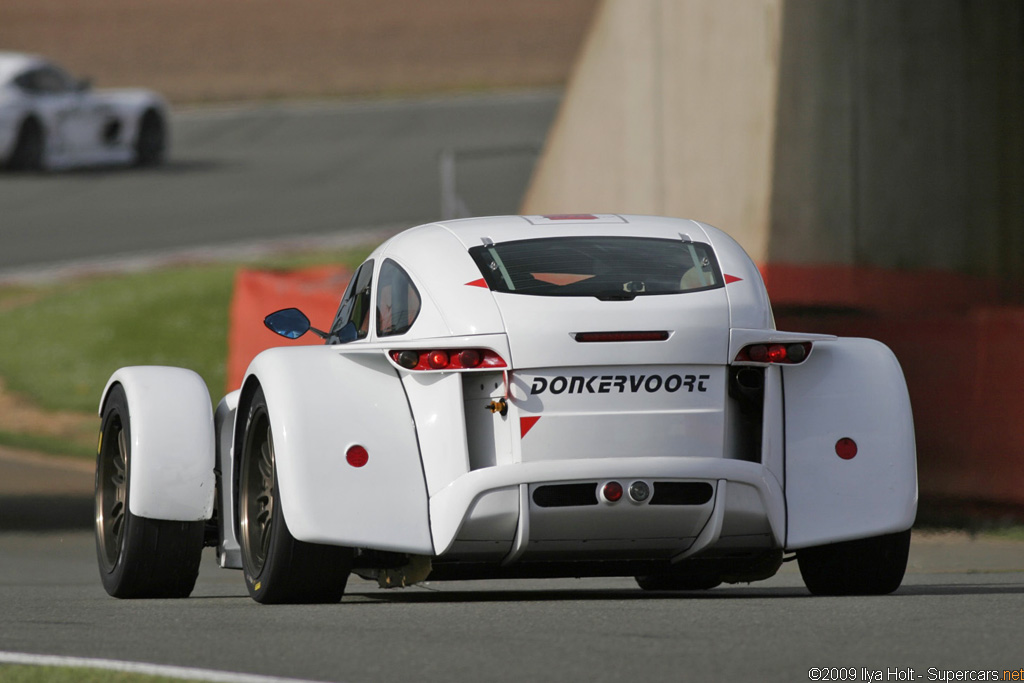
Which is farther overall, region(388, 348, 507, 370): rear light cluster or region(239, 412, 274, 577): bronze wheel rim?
region(239, 412, 274, 577): bronze wheel rim

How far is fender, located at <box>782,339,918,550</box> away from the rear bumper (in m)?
0.13

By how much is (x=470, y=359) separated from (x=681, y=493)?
89 cm

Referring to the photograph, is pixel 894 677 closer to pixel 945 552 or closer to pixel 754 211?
pixel 945 552

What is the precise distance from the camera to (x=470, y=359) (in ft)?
22.8

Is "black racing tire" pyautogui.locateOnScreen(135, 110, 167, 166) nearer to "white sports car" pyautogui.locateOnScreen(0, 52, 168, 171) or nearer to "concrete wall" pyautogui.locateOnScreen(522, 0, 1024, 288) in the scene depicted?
"white sports car" pyautogui.locateOnScreen(0, 52, 168, 171)

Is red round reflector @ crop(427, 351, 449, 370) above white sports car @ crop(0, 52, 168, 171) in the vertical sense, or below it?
above

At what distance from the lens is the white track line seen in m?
5.34

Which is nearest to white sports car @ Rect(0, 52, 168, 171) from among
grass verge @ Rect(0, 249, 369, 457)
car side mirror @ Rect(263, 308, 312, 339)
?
grass verge @ Rect(0, 249, 369, 457)

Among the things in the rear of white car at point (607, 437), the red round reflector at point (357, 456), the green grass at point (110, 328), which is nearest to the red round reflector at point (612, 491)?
the rear of white car at point (607, 437)

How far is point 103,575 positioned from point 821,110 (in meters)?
8.66

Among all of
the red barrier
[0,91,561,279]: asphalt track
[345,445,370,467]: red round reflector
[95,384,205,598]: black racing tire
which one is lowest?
[0,91,561,279]: asphalt track

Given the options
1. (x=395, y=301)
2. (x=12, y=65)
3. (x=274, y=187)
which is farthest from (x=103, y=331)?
(x=395, y=301)

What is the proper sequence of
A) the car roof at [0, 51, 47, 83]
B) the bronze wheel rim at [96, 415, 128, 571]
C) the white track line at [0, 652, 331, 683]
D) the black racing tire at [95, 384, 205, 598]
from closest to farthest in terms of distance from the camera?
the white track line at [0, 652, 331, 683], the black racing tire at [95, 384, 205, 598], the bronze wheel rim at [96, 415, 128, 571], the car roof at [0, 51, 47, 83]

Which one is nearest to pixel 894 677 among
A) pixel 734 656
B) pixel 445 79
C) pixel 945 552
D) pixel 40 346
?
pixel 734 656
